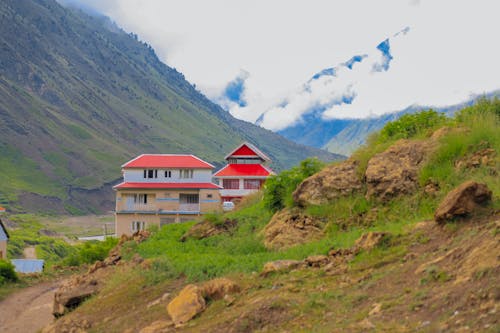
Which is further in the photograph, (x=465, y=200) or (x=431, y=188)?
(x=431, y=188)

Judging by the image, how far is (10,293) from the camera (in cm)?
2392

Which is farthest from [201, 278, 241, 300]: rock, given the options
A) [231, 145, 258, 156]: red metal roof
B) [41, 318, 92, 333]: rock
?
[231, 145, 258, 156]: red metal roof

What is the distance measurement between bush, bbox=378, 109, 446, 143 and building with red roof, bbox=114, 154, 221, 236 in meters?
31.7

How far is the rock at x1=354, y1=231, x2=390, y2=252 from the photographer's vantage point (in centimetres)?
1163

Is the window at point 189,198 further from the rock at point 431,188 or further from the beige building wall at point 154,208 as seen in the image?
the rock at point 431,188

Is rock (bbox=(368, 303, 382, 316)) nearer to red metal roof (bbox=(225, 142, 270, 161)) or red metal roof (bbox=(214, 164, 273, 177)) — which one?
red metal roof (bbox=(214, 164, 273, 177))

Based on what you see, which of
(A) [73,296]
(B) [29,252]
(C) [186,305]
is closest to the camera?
(C) [186,305]

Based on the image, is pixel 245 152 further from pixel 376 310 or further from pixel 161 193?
pixel 376 310

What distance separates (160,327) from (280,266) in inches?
102

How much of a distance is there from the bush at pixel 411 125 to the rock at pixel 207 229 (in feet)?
17.5

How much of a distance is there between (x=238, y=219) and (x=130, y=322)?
8197 millimetres

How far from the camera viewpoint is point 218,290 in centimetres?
1134

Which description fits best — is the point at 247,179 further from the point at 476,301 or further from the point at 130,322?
the point at 476,301

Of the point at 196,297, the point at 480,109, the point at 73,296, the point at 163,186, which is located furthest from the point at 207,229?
the point at 163,186
